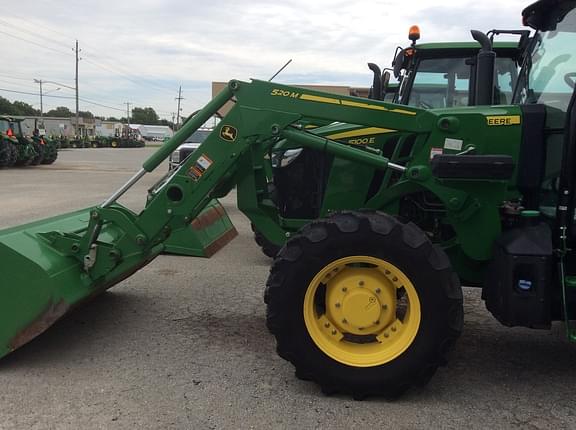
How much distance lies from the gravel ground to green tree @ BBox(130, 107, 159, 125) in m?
136

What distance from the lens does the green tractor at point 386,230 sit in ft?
9.94

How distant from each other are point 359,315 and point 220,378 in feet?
3.16

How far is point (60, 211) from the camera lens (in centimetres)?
1031

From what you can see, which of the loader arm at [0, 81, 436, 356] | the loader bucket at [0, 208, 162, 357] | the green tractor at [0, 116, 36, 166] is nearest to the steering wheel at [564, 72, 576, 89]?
the loader arm at [0, 81, 436, 356]

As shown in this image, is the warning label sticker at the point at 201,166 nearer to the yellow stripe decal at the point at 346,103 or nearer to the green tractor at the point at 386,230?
the green tractor at the point at 386,230

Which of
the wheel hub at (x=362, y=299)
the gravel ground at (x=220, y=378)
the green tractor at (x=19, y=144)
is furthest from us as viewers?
the green tractor at (x=19, y=144)

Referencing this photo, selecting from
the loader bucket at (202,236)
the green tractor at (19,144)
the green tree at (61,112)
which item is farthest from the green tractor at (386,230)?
the green tree at (61,112)

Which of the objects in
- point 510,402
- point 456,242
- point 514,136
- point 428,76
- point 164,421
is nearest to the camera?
point 164,421

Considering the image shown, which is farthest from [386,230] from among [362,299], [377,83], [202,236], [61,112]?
[61,112]

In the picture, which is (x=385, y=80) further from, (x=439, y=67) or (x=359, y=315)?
(x=359, y=315)

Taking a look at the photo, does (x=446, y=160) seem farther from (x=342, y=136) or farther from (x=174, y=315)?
(x=174, y=315)

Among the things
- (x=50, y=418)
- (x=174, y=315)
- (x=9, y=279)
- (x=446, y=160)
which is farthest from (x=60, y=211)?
(x=446, y=160)

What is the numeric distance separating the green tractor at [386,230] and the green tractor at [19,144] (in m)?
20.4

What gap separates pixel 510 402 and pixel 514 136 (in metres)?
1.58
